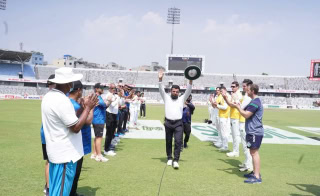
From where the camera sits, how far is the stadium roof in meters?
49.6

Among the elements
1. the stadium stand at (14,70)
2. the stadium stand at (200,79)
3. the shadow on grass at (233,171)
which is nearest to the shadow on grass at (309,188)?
the shadow on grass at (233,171)

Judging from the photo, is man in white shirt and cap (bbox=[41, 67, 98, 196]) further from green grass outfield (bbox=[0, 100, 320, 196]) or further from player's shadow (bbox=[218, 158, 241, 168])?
player's shadow (bbox=[218, 158, 241, 168])

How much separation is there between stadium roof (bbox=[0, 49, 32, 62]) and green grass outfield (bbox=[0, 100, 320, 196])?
48.5 m

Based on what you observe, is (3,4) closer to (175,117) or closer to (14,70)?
(14,70)

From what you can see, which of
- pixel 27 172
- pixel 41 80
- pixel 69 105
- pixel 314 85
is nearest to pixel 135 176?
pixel 27 172

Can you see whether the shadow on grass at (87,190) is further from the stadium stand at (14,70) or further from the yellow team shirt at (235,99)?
the stadium stand at (14,70)

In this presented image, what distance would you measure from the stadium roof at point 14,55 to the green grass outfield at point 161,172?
159ft

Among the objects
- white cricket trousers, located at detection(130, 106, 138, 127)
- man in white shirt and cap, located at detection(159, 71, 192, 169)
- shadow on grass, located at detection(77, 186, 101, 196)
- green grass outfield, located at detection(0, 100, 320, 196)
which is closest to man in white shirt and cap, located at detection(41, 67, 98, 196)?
shadow on grass, located at detection(77, 186, 101, 196)

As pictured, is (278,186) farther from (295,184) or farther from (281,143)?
(281,143)

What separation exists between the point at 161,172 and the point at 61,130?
3.73 metres

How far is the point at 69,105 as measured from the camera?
105 inches

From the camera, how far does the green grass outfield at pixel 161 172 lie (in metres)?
4.84

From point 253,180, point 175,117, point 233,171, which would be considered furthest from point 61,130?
point 233,171

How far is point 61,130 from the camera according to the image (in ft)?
8.86
